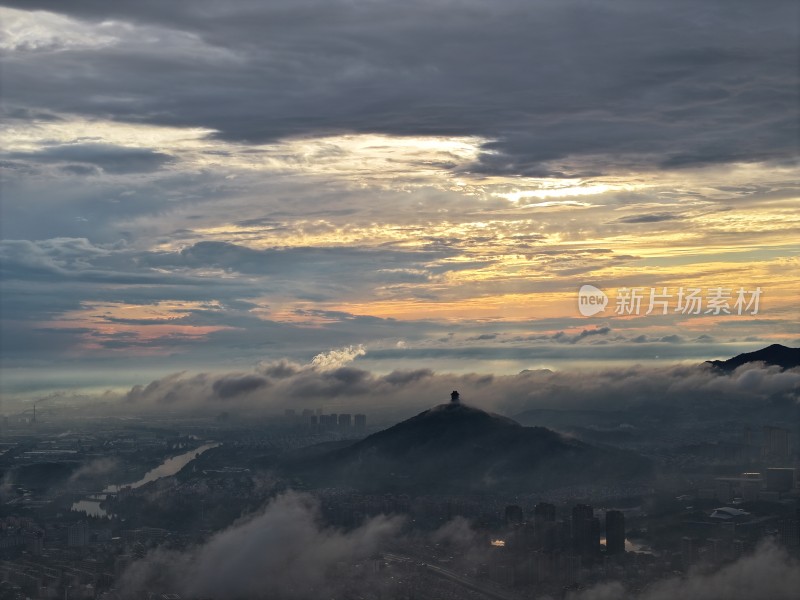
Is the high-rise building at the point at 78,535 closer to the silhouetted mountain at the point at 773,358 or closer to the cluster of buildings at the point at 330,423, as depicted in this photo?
the cluster of buildings at the point at 330,423

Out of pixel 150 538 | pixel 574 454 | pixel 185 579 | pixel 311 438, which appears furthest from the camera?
pixel 311 438

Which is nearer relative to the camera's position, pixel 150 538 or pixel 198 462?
pixel 150 538

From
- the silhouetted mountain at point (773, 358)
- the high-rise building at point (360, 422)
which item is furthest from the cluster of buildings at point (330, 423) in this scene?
the silhouetted mountain at point (773, 358)

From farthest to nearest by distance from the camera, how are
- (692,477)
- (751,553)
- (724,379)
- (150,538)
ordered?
(724,379) < (692,477) < (150,538) < (751,553)

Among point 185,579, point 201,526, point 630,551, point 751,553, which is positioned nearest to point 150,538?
point 201,526

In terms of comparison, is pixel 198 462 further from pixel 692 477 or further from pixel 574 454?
pixel 692 477

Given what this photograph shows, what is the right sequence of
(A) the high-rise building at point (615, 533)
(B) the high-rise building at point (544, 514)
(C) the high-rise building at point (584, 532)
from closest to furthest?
(C) the high-rise building at point (584, 532), (A) the high-rise building at point (615, 533), (B) the high-rise building at point (544, 514)
